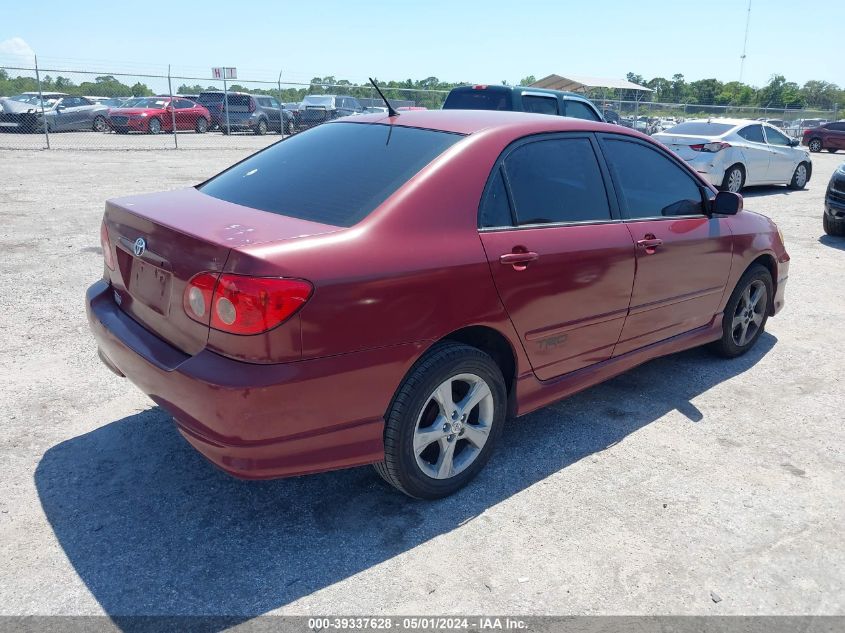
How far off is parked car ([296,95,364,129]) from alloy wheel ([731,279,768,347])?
926 inches

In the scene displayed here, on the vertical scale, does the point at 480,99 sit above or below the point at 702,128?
above

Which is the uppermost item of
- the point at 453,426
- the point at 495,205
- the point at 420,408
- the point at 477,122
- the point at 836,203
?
the point at 477,122

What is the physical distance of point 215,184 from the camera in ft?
11.8

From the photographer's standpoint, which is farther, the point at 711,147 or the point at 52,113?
the point at 52,113

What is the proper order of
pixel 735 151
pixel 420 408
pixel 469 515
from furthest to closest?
pixel 735 151
pixel 469 515
pixel 420 408

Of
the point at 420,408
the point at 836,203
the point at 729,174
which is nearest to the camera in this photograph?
the point at 420,408

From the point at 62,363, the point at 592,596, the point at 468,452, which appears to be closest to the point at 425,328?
the point at 468,452

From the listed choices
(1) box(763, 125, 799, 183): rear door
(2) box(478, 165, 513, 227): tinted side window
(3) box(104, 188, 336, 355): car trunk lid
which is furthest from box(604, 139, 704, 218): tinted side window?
(1) box(763, 125, 799, 183): rear door

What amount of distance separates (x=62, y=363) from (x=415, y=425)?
8.99 feet

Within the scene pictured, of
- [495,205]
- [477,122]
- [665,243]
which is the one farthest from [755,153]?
[495,205]

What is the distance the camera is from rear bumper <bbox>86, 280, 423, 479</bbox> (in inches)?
98.0

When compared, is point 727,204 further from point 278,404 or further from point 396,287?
point 278,404

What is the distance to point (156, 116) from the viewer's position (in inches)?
→ 957

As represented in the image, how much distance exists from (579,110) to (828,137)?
77.1 ft
